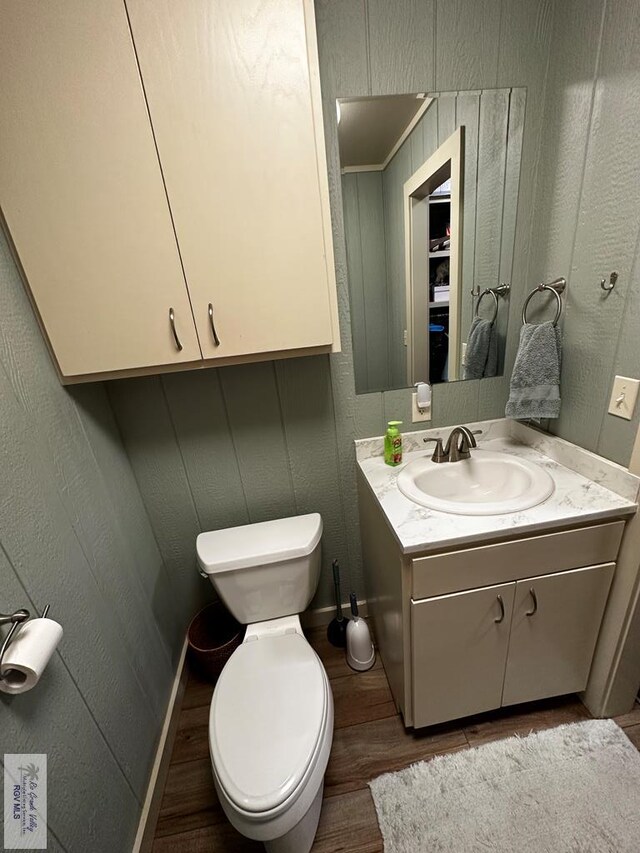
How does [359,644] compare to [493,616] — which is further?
[359,644]

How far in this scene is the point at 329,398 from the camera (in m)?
1.27

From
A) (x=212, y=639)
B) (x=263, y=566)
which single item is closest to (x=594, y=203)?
(x=263, y=566)

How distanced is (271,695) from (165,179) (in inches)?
54.3

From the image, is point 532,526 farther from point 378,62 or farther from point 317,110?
point 378,62

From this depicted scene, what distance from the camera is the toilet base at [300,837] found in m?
0.84

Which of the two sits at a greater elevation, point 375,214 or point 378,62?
point 378,62

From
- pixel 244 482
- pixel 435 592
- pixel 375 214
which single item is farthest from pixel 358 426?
pixel 375 214

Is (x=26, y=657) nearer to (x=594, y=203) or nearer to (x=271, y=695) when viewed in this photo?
(x=271, y=695)

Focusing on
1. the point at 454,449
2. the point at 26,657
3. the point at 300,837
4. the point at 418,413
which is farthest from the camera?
the point at 418,413

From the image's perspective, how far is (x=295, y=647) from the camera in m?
1.07

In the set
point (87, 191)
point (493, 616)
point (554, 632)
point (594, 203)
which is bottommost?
point (554, 632)

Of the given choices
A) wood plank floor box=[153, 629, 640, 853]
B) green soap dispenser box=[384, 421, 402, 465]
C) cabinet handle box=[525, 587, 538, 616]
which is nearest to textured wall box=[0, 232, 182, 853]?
wood plank floor box=[153, 629, 640, 853]

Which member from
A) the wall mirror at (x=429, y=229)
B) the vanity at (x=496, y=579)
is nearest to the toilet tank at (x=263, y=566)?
the vanity at (x=496, y=579)

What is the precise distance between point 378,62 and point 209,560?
1.63 meters
